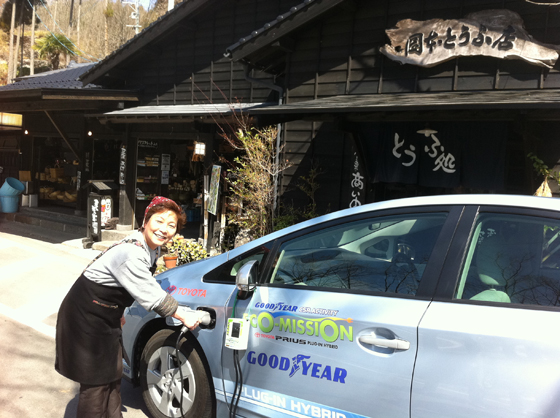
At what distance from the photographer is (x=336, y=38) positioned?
7.94 metres

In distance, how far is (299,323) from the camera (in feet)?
8.30

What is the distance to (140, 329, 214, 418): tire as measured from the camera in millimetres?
2982

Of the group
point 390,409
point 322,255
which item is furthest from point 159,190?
point 390,409

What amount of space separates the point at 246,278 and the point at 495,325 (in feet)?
4.37

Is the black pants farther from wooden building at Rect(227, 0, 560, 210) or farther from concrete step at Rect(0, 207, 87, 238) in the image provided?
concrete step at Rect(0, 207, 87, 238)

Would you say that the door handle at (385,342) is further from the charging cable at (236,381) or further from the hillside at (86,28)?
the hillside at (86,28)

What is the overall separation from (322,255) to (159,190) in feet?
31.6

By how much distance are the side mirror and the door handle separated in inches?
29.3

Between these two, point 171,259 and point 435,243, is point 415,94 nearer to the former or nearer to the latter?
point 171,259

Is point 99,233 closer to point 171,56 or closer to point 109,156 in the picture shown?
point 109,156

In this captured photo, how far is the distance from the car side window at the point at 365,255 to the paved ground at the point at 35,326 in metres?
1.93

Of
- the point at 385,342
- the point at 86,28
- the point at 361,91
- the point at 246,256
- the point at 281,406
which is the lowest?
the point at 281,406

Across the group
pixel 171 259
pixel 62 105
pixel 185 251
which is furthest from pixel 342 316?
pixel 62 105

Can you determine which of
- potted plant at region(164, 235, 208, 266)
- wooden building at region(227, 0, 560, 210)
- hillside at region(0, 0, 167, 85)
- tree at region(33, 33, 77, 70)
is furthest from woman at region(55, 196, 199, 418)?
hillside at region(0, 0, 167, 85)
